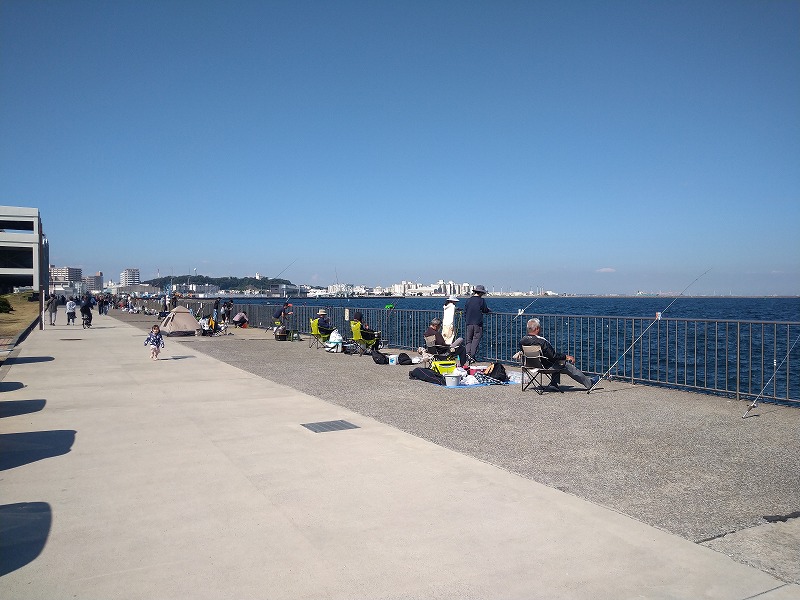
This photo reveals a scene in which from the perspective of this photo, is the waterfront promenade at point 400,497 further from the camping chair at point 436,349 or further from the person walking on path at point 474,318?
the person walking on path at point 474,318

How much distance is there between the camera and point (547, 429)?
24.2 feet

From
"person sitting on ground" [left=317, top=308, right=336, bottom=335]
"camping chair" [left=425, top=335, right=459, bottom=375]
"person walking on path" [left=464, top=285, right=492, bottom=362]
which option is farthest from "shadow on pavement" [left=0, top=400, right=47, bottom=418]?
"person sitting on ground" [left=317, top=308, right=336, bottom=335]

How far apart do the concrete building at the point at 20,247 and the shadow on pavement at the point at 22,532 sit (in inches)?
3348

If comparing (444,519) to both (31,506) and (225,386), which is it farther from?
(225,386)

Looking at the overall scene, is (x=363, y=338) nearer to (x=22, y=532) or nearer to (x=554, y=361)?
(x=554, y=361)

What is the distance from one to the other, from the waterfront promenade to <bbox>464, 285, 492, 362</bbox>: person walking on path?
3785 millimetres

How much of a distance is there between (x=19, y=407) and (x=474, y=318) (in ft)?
27.6

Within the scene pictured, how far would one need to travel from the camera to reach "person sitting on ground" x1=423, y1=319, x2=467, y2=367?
12211mm

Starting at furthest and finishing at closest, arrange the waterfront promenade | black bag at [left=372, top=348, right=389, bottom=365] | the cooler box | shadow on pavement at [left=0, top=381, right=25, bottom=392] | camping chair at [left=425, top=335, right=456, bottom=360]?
black bag at [left=372, top=348, right=389, bottom=365] → camping chair at [left=425, top=335, right=456, bottom=360] → the cooler box → shadow on pavement at [left=0, top=381, right=25, bottom=392] → the waterfront promenade

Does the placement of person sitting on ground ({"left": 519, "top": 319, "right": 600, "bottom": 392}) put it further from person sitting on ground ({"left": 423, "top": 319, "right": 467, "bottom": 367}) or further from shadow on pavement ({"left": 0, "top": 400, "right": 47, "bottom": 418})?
shadow on pavement ({"left": 0, "top": 400, "right": 47, "bottom": 418})

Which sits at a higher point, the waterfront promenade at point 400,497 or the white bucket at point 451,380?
the white bucket at point 451,380

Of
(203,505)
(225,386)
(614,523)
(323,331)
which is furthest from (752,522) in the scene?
(323,331)

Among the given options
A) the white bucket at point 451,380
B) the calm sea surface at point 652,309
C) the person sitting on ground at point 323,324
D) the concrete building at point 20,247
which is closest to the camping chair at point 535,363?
the white bucket at point 451,380

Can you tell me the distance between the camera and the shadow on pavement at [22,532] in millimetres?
3803
